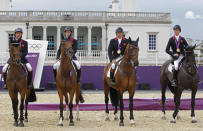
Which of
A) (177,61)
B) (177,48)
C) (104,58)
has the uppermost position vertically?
(177,48)

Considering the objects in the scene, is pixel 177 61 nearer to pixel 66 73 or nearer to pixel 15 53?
pixel 66 73

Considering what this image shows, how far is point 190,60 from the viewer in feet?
33.8

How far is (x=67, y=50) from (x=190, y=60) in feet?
11.5

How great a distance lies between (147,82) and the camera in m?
24.7

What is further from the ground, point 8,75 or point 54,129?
point 8,75

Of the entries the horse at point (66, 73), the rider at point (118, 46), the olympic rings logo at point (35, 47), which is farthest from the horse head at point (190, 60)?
the olympic rings logo at point (35, 47)

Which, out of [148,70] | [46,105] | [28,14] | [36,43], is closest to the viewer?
[46,105]

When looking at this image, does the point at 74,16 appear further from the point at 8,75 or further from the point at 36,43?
the point at 8,75

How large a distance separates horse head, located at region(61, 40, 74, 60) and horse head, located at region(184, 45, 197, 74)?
325 centimetres

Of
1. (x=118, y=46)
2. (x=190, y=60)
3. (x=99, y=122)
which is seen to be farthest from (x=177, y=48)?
(x=99, y=122)

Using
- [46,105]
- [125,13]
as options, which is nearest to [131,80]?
[46,105]

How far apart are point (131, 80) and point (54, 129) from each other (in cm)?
245

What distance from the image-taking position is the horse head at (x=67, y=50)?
31.0ft

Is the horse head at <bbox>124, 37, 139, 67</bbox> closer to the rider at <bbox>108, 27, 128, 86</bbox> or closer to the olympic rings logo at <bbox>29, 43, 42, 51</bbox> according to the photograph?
the rider at <bbox>108, 27, 128, 86</bbox>
